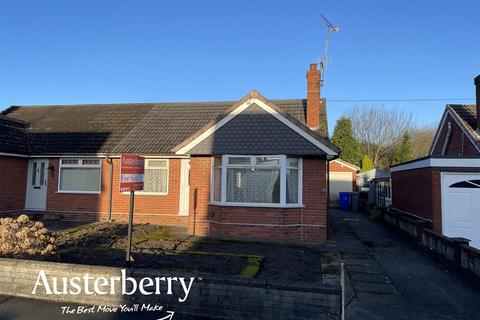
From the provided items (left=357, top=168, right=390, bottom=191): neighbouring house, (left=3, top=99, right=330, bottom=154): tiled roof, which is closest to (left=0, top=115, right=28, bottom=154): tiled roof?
(left=3, top=99, right=330, bottom=154): tiled roof

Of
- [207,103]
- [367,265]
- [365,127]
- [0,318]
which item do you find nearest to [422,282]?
[367,265]

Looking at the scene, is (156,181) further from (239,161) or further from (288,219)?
(288,219)

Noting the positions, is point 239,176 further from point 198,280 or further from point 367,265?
point 198,280

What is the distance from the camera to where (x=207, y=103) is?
58.6 ft

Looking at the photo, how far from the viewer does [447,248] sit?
855 centimetres

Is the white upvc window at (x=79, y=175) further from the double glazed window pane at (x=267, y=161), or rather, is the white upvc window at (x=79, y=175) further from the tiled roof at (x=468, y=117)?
the tiled roof at (x=468, y=117)

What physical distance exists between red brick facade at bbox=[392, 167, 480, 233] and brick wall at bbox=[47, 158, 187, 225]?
8865 millimetres

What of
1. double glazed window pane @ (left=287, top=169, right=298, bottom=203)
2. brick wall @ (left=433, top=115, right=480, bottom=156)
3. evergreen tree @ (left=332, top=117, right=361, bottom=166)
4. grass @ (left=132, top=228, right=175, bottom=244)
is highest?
evergreen tree @ (left=332, top=117, right=361, bottom=166)

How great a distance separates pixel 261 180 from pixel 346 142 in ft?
106

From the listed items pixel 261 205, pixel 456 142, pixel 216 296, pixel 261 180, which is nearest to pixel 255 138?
pixel 261 180

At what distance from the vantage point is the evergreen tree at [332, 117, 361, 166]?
132 feet

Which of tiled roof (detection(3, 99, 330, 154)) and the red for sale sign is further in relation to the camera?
tiled roof (detection(3, 99, 330, 154))

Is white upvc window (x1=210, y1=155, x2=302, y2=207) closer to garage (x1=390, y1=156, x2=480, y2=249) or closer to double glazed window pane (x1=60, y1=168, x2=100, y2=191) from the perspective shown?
garage (x1=390, y1=156, x2=480, y2=249)

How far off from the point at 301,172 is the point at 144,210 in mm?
6841
